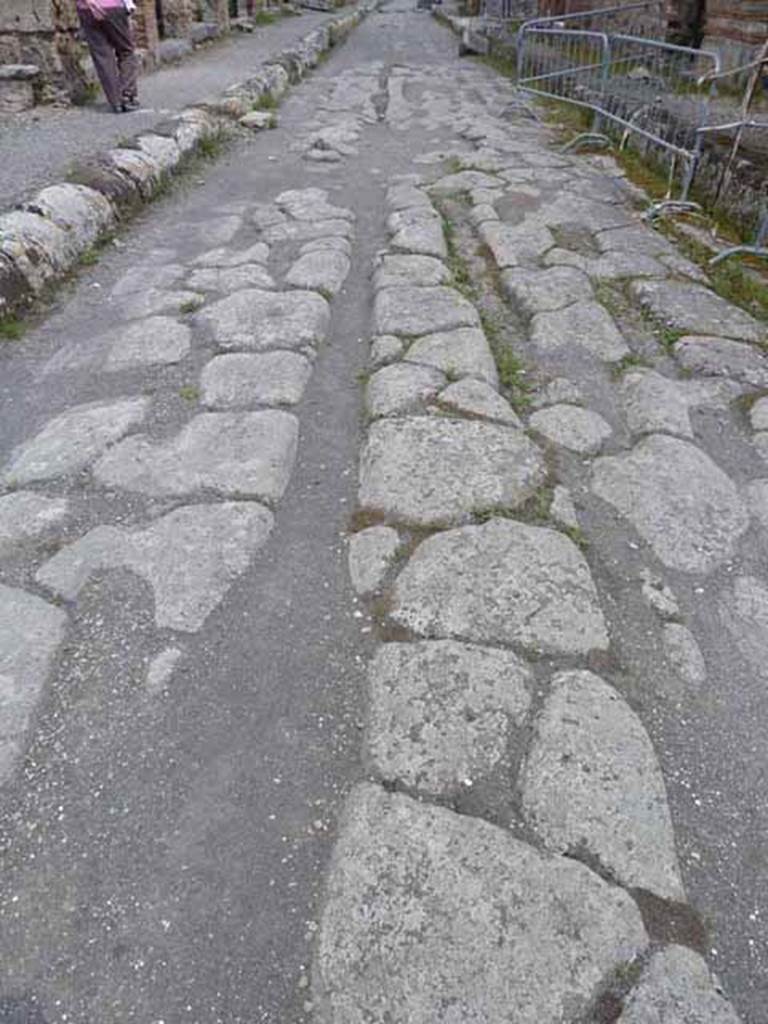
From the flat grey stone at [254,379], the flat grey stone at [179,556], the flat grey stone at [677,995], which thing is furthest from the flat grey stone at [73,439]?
the flat grey stone at [677,995]

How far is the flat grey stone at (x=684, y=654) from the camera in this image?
174 cm

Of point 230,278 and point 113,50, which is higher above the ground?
point 113,50

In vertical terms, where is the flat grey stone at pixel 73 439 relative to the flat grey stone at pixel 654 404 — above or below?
below

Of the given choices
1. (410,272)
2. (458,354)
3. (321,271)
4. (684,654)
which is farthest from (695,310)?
(684,654)

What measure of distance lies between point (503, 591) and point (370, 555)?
382mm

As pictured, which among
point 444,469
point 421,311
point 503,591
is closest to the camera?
point 503,591

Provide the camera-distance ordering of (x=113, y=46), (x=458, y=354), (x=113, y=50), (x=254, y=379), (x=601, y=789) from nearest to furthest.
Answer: (x=601, y=789) < (x=254, y=379) < (x=458, y=354) < (x=113, y=46) < (x=113, y=50)

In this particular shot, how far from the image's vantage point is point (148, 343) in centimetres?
311

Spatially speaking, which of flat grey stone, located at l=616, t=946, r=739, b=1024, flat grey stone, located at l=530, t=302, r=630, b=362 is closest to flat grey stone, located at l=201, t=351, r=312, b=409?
flat grey stone, located at l=530, t=302, r=630, b=362

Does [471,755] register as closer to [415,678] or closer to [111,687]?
[415,678]

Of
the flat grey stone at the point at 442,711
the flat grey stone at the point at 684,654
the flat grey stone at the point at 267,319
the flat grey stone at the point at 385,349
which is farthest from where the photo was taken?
the flat grey stone at the point at 267,319

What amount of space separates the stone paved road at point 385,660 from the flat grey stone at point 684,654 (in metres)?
0.01

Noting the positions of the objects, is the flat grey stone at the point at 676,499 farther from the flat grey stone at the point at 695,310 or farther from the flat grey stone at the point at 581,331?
the flat grey stone at the point at 695,310

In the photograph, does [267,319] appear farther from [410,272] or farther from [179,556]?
[179,556]
